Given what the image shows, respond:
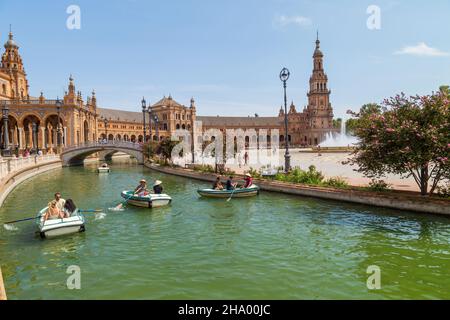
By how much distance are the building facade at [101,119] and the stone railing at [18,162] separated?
6.59 meters

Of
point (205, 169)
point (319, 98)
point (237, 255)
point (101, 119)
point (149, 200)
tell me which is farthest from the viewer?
point (319, 98)

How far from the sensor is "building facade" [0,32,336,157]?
235 feet

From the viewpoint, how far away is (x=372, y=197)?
20016mm

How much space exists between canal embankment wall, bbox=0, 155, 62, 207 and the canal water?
7257mm

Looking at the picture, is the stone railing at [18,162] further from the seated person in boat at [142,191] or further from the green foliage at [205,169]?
the green foliage at [205,169]

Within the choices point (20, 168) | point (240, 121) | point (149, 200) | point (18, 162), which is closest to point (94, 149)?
point (18, 162)

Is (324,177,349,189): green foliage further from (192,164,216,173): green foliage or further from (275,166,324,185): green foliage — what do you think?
(192,164,216,173): green foliage

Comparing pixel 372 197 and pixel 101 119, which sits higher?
pixel 101 119

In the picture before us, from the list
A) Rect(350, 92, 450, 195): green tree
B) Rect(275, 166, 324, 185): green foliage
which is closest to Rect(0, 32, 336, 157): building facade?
Rect(275, 166, 324, 185): green foliage

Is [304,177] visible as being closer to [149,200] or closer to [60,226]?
[149,200]

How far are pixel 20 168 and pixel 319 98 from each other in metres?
115
